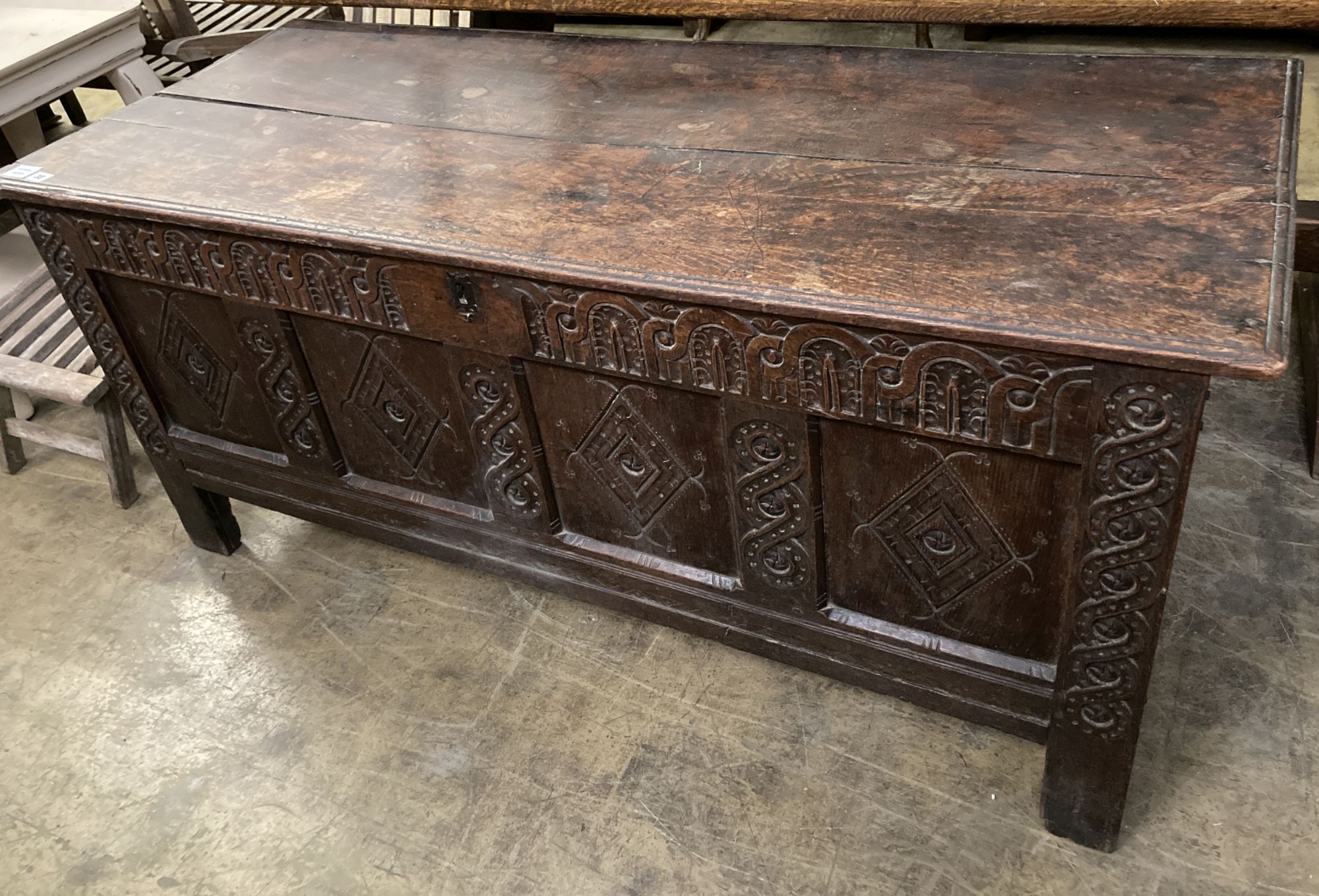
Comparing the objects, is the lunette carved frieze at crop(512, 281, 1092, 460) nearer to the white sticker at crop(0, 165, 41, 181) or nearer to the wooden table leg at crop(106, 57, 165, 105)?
the white sticker at crop(0, 165, 41, 181)

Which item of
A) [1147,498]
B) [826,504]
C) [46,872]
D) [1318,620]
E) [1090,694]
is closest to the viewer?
[1147,498]


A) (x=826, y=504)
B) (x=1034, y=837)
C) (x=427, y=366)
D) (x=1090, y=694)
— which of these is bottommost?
(x=1034, y=837)

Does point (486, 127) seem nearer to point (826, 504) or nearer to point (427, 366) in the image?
point (427, 366)

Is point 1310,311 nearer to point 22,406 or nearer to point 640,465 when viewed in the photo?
point 640,465

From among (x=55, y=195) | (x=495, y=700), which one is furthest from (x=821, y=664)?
(x=55, y=195)

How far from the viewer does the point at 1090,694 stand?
1.51 meters

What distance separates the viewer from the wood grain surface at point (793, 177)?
129cm

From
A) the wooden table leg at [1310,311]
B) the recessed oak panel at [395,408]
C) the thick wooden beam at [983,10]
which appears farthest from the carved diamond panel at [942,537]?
the wooden table leg at [1310,311]

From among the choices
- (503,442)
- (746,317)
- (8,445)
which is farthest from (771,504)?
(8,445)

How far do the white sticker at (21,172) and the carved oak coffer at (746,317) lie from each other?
0.04 metres

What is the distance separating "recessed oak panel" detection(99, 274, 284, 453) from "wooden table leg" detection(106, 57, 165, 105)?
5.35 ft

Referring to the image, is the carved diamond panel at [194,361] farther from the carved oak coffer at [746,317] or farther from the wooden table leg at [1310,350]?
the wooden table leg at [1310,350]

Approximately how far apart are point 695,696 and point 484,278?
3.07 ft

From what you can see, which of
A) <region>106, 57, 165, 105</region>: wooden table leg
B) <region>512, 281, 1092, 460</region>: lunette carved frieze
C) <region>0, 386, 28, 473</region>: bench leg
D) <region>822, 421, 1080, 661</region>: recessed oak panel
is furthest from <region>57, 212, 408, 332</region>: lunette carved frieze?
<region>106, 57, 165, 105</region>: wooden table leg
